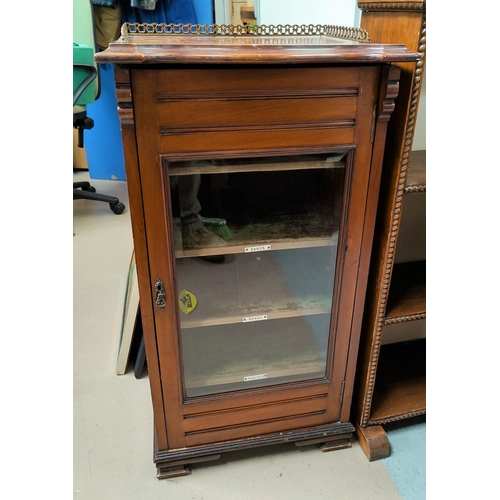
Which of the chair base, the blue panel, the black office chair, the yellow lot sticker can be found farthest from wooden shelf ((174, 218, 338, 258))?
the blue panel

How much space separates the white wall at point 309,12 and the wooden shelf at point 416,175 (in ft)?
1.41

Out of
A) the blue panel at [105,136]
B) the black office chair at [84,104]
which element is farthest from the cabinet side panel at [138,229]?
the blue panel at [105,136]

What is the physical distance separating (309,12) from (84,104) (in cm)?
136

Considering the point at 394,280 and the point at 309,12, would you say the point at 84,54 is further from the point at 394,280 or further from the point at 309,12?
the point at 394,280

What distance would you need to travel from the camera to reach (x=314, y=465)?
46.5 inches

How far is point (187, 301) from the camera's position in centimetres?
106

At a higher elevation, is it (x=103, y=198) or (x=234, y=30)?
(x=234, y=30)

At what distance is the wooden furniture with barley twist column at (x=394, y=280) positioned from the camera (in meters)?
0.88

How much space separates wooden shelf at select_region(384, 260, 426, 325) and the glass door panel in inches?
6.8

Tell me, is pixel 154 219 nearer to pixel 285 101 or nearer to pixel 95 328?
pixel 285 101

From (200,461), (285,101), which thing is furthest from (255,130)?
(200,461)

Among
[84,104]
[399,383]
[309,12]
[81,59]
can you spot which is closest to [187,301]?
[399,383]

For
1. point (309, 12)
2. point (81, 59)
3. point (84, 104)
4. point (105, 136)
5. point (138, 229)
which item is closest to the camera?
point (138, 229)

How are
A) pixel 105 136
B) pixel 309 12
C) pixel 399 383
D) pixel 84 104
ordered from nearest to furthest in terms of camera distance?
pixel 399 383 → pixel 309 12 → pixel 84 104 → pixel 105 136
